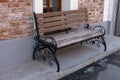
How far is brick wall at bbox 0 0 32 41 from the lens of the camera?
3886 millimetres

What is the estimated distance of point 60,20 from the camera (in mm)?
4742

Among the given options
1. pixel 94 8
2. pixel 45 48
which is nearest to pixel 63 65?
pixel 45 48

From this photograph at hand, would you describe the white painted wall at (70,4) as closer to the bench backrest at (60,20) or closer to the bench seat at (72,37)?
the bench backrest at (60,20)

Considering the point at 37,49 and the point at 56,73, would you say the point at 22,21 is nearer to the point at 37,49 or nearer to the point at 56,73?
the point at 37,49

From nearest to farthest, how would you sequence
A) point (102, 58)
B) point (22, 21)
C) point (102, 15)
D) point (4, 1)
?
point (4, 1), point (22, 21), point (102, 58), point (102, 15)

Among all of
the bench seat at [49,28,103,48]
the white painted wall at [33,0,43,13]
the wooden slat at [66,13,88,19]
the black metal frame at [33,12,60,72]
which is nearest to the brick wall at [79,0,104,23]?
the wooden slat at [66,13,88,19]

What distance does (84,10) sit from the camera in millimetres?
5395

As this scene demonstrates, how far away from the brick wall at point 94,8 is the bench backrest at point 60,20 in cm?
28

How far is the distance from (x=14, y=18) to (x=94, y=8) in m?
2.75

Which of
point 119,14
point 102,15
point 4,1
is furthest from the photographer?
point 119,14

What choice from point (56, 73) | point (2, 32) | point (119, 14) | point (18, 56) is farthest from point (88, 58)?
point (119, 14)

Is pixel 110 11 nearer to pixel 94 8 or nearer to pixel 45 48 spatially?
pixel 94 8

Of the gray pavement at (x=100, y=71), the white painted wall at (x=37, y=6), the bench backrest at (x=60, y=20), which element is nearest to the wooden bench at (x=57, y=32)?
the bench backrest at (x=60, y=20)

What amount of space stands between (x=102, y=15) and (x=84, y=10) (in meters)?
1.22
